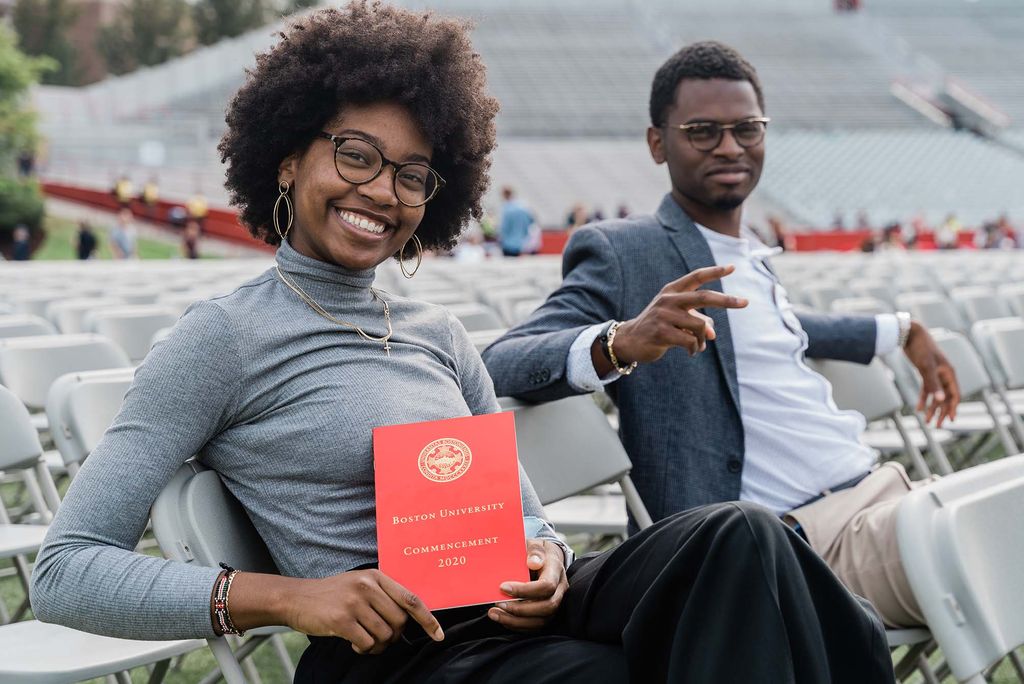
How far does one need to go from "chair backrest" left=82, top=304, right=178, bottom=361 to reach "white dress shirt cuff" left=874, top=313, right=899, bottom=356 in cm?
322

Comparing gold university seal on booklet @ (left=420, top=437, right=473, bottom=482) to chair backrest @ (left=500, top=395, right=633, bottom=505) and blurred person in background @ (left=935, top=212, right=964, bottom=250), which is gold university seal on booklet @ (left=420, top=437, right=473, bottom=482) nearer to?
chair backrest @ (left=500, top=395, right=633, bottom=505)

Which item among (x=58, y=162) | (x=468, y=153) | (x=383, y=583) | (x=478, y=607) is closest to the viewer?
(x=383, y=583)

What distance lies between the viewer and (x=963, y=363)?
4766 mm

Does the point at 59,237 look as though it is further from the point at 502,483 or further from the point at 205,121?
the point at 502,483

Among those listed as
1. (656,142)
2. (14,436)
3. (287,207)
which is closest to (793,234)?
(656,142)

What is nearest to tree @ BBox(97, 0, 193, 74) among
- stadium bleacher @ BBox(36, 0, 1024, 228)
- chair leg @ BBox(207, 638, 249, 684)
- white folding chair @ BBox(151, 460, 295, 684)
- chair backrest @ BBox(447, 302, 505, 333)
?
stadium bleacher @ BBox(36, 0, 1024, 228)

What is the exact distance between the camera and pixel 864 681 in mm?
1743

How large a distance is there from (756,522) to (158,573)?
89 centimetres

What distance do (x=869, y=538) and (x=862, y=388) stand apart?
1292 mm

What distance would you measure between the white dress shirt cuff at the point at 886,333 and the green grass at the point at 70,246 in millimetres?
24623

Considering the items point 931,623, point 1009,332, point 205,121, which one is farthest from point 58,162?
point 931,623

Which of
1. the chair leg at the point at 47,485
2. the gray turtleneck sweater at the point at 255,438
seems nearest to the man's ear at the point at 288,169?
the gray turtleneck sweater at the point at 255,438

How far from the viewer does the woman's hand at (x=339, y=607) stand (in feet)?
5.74

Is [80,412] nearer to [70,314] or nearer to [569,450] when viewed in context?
[569,450]
